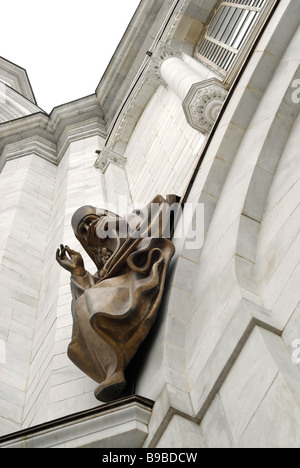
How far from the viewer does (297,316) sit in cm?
411

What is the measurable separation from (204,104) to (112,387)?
480 centimetres

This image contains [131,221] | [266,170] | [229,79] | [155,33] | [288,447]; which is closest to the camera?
[288,447]

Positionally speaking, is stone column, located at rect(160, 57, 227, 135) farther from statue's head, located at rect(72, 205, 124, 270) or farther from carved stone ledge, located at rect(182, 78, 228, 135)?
statue's head, located at rect(72, 205, 124, 270)

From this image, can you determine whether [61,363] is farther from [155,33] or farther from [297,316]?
[155,33]

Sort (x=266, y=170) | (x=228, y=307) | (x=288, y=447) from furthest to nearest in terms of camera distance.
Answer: (x=266, y=170) < (x=228, y=307) < (x=288, y=447)

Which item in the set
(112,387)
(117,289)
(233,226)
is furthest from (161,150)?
(112,387)

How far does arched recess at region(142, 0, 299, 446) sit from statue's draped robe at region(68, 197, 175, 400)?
0.15 metres

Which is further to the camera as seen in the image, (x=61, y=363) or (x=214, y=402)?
(x=61, y=363)

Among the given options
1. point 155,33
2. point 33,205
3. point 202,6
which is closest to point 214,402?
point 33,205

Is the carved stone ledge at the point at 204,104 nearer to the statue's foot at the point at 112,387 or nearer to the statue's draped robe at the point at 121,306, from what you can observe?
the statue's draped robe at the point at 121,306

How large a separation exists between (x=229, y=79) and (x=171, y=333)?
5.19 m

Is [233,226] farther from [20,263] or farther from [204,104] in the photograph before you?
[20,263]

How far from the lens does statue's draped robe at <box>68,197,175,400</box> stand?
17.5 ft

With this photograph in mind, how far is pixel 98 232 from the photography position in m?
6.64
